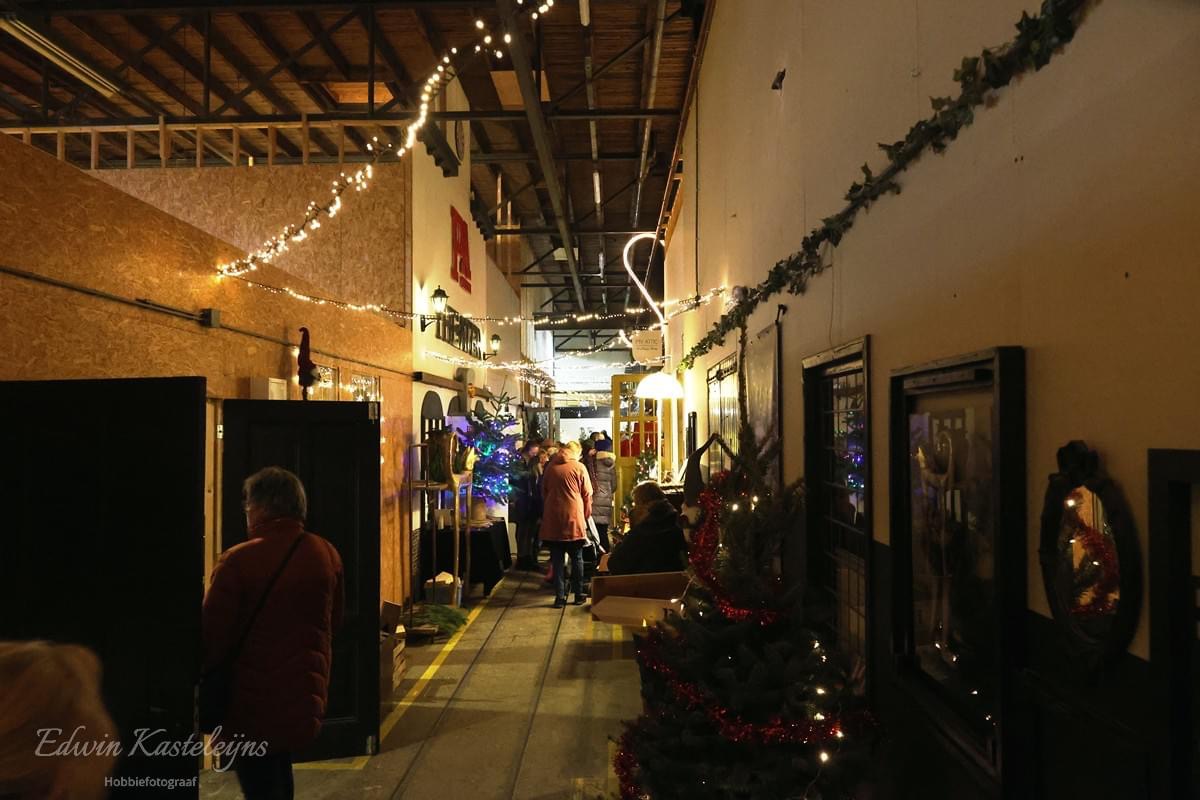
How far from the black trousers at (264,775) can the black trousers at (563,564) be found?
5.35m

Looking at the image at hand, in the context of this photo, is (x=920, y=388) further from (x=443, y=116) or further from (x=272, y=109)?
(x=272, y=109)

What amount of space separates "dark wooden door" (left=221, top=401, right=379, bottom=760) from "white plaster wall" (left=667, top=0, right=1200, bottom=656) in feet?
9.51

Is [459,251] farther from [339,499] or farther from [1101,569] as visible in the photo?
[1101,569]

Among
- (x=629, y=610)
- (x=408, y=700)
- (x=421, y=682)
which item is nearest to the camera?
(x=629, y=610)

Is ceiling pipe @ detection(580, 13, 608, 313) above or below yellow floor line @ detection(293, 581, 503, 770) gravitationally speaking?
above

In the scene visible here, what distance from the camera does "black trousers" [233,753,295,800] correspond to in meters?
3.10

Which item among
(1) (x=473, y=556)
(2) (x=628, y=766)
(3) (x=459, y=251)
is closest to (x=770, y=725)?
(2) (x=628, y=766)

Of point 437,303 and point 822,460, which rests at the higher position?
point 437,303

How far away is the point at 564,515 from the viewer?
8.41 m

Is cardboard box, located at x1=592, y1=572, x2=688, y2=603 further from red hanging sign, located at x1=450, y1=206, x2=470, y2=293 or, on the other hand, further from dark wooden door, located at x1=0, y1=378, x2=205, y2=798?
red hanging sign, located at x1=450, y1=206, x2=470, y2=293

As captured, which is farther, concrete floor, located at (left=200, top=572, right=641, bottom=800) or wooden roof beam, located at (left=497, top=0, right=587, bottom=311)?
wooden roof beam, located at (left=497, top=0, right=587, bottom=311)

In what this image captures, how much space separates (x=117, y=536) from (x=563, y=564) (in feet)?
19.5

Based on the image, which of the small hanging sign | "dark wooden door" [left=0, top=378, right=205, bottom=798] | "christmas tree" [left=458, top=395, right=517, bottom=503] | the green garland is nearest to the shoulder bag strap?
"dark wooden door" [left=0, top=378, right=205, bottom=798]

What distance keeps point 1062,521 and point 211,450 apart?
463cm
